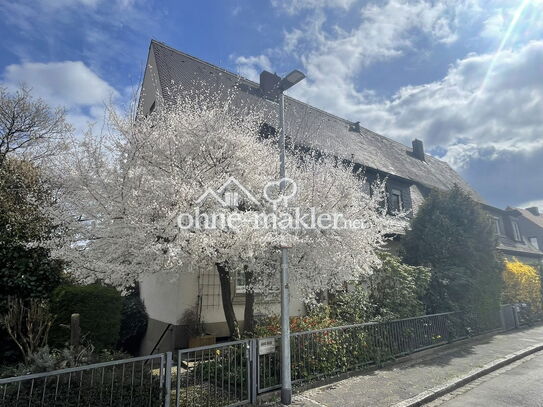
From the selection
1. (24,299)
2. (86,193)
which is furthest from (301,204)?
(24,299)

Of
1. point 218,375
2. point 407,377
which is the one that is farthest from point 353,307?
point 218,375

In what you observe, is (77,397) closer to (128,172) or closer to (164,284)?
(128,172)

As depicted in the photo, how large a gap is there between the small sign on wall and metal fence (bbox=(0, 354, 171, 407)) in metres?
1.63

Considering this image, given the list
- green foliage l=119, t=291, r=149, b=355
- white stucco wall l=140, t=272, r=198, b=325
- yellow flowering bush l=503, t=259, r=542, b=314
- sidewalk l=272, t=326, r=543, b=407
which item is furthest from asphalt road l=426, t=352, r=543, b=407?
green foliage l=119, t=291, r=149, b=355

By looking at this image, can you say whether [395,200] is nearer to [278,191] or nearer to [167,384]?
[278,191]

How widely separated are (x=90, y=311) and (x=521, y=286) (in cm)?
1704

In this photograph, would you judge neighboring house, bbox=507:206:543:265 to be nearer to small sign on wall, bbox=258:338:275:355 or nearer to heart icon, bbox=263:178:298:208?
heart icon, bbox=263:178:298:208

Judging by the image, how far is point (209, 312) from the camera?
29.2 ft

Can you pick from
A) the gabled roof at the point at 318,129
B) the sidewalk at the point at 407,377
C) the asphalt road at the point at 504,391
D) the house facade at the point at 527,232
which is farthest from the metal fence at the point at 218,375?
the house facade at the point at 527,232

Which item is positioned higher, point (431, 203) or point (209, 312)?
point (431, 203)

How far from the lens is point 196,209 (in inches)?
210

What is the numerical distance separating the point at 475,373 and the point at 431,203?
6547 mm

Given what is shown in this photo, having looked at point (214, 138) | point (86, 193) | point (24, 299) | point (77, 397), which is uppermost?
point (214, 138)

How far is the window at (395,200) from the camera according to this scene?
15156 mm
